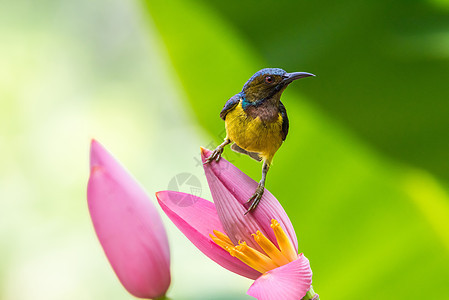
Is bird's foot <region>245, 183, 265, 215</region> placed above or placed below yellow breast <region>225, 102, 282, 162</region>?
below

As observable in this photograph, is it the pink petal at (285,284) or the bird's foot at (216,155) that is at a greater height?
the bird's foot at (216,155)

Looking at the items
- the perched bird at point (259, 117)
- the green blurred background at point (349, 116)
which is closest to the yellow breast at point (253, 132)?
the perched bird at point (259, 117)

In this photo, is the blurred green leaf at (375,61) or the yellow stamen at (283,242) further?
the blurred green leaf at (375,61)

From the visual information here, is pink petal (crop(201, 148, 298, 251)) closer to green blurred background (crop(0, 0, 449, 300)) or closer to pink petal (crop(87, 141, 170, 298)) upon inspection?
pink petal (crop(87, 141, 170, 298))

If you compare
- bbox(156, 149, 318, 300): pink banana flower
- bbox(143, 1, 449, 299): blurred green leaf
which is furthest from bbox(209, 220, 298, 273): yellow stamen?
bbox(143, 1, 449, 299): blurred green leaf

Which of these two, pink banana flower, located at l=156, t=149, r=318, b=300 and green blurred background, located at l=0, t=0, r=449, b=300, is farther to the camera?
green blurred background, located at l=0, t=0, r=449, b=300

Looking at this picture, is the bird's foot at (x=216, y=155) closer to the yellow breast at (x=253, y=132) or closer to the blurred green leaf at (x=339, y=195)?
the yellow breast at (x=253, y=132)

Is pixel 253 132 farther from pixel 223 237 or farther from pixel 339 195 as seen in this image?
pixel 339 195
